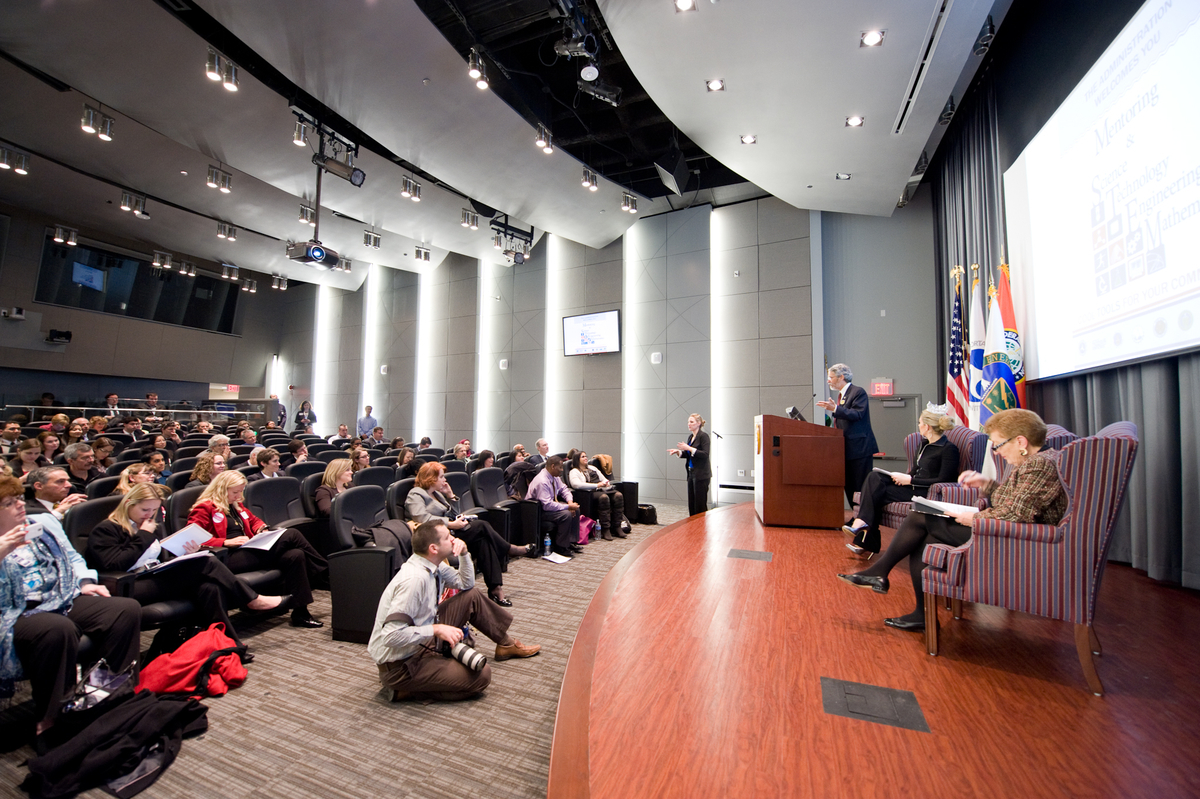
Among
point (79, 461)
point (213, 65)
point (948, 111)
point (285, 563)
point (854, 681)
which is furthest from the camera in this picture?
point (948, 111)

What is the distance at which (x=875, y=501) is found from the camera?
3.62 meters

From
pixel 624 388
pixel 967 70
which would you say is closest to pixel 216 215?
pixel 624 388

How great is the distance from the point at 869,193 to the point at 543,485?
615cm

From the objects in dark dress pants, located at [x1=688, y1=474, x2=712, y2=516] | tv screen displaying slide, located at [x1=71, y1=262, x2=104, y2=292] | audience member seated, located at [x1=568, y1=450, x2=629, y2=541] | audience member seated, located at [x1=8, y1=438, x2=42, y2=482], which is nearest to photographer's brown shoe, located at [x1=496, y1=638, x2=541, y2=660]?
audience member seated, located at [x1=568, y1=450, x2=629, y2=541]

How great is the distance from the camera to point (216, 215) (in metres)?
9.81

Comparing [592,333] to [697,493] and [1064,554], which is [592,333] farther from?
[1064,554]

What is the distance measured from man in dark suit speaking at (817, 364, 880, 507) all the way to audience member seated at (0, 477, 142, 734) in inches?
182

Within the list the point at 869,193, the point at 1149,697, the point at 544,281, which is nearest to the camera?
the point at 1149,697

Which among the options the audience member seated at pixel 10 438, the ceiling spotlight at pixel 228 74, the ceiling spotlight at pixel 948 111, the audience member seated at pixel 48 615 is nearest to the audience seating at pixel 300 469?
the audience member seated at pixel 48 615

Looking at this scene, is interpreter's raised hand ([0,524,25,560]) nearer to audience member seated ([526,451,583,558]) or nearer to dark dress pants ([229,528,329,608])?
dark dress pants ([229,528,329,608])

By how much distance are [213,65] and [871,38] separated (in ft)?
19.8

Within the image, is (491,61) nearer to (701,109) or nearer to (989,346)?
(701,109)

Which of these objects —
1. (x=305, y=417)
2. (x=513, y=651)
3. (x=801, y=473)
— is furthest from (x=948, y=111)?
(x=305, y=417)

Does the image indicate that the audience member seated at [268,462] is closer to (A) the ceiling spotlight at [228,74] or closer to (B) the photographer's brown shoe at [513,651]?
(B) the photographer's brown shoe at [513,651]
